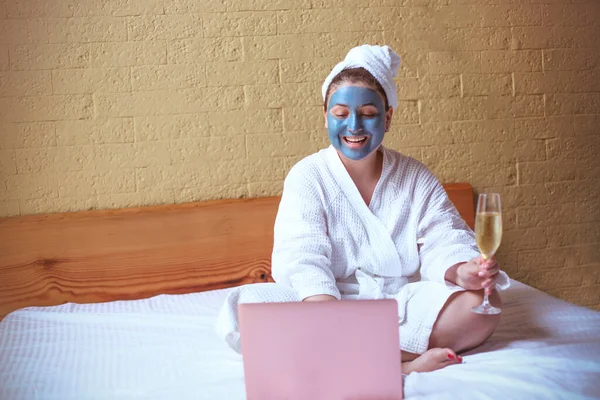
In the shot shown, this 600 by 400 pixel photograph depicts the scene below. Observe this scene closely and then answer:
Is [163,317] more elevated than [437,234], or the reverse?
[437,234]

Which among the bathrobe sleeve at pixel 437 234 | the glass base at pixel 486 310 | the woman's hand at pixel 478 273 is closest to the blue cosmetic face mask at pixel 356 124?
the bathrobe sleeve at pixel 437 234

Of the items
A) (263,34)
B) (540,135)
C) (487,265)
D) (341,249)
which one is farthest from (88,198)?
(540,135)

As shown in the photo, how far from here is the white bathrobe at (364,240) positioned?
1704 millimetres

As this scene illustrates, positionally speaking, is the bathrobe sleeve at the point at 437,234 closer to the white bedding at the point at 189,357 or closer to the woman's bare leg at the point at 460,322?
the woman's bare leg at the point at 460,322

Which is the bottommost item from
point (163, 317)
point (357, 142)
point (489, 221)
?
point (163, 317)

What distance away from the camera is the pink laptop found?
4.11 feet

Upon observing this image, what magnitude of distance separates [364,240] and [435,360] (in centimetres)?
40

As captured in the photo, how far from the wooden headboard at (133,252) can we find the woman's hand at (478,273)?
1.12 metres

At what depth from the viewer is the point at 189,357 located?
1.78 meters

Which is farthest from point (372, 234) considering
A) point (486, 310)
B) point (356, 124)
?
point (486, 310)

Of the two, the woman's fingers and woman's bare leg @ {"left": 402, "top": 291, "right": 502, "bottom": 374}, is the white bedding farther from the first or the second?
the woman's fingers

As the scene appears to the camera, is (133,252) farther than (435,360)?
Yes

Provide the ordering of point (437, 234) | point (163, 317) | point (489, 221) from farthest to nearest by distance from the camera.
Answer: point (163, 317) → point (437, 234) → point (489, 221)

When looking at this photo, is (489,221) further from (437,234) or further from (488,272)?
(437,234)
